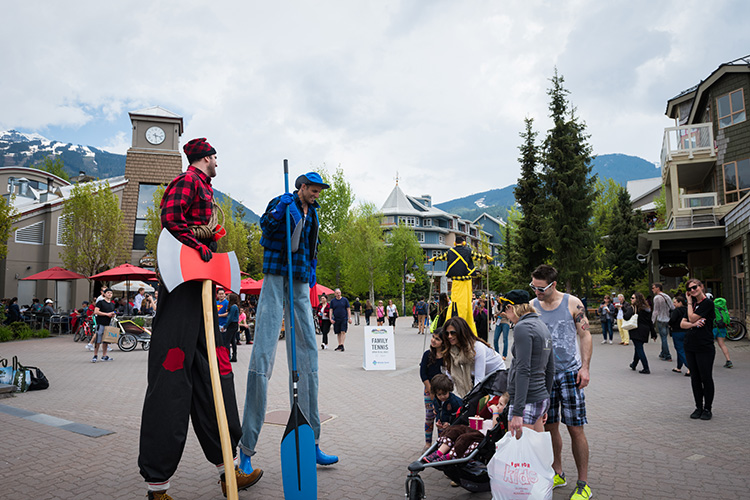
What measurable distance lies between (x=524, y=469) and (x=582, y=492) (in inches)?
30.5

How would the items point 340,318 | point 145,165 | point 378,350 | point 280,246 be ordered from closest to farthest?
point 280,246, point 378,350, point 340,318, point 145,165

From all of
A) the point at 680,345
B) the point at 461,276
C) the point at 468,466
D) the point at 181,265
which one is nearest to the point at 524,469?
the point at 468,466

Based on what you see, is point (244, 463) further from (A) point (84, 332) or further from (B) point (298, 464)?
(A) point (84, 332)

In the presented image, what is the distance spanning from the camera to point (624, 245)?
39656mm

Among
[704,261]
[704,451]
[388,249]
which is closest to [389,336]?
[704,451]

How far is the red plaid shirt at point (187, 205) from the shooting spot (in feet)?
11.4

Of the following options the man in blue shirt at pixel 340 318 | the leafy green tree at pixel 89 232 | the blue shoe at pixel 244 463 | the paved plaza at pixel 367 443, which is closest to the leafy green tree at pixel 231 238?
the leafy green tree at pixel 89 232

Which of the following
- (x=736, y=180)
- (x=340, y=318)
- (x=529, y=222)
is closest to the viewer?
(x=340, y=318)

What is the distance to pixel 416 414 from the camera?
7133mm

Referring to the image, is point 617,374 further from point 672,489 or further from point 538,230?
point 538,230

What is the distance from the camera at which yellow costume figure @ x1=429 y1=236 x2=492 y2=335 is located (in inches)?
376

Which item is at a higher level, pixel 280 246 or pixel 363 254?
pixel 363 254

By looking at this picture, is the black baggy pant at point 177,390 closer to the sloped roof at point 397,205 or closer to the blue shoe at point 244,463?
the blue shoe at point 244,463

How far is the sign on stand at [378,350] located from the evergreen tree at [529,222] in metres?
18.9
